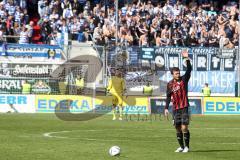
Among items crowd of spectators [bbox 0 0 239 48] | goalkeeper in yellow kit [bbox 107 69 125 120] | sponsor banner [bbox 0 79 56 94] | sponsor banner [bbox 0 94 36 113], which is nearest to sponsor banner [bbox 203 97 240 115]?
goalkeeper in yellow kit [bbox 107 69 125 120]

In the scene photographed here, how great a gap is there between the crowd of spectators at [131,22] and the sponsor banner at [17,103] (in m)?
5.52

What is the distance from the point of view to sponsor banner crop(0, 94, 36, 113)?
37656mm

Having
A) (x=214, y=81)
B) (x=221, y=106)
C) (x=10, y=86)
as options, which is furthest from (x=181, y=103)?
(x=214, y=81)

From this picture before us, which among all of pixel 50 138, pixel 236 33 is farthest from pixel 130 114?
pixel 50 138

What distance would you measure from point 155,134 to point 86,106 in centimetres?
1257

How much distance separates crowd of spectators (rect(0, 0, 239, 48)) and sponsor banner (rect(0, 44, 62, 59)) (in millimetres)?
1788

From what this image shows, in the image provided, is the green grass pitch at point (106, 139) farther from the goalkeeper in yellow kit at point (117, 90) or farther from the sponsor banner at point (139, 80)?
the sponsor banner at point (139, 80)

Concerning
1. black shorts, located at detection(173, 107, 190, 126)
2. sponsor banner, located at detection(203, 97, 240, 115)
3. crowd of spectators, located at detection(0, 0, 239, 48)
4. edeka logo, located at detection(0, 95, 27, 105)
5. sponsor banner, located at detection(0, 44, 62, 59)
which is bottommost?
sponsor banner, located at detection(203, 97, 240, 115)

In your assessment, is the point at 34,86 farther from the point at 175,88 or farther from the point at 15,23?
the point at 175,88

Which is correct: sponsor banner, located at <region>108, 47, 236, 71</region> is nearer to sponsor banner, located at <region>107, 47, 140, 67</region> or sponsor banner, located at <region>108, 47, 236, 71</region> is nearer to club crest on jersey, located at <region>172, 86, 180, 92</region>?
sponsor banner, located at <region>107, 47, 140, 67</region>

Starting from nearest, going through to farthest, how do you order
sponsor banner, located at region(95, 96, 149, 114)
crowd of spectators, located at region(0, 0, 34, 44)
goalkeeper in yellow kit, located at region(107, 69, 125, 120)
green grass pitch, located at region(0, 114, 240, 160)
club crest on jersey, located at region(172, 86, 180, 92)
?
green grass pitch, located at region(0, 114, 240, 160) < club crest on jersey, located at region(172, 86, 180, 92) < goalkeeper in yellow kit, located at region(107, 69, 125, 120) < sponsor banner, located at region(95, 96, 149, 114) < crowd of spectators, located at region(0, 0, 34, 44)

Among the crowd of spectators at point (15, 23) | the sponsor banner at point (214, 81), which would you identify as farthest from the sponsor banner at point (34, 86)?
the sponsor banner at point (214, 81)

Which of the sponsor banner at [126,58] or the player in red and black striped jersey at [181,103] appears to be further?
the sponsor banner at [126,58]

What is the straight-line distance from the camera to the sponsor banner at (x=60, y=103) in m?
37.8
